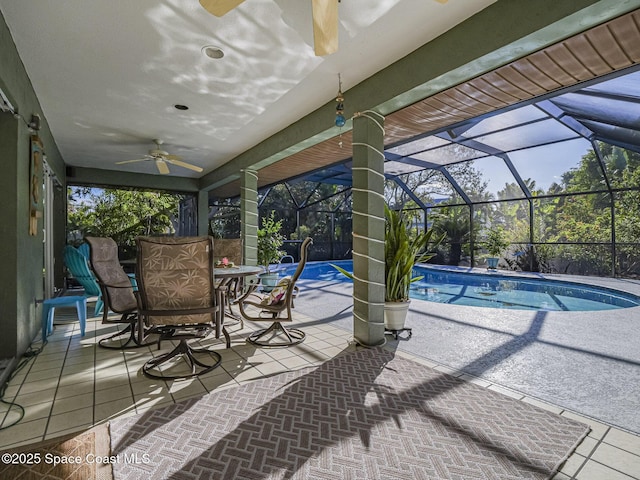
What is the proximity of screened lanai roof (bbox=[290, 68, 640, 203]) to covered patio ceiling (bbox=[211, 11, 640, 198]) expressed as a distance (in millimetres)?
14

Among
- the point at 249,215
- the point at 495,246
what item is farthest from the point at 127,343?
the point at 495,246

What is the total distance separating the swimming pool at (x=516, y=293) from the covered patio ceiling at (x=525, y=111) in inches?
130

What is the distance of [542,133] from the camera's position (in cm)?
713

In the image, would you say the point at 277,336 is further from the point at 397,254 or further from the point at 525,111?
the point at 525,111

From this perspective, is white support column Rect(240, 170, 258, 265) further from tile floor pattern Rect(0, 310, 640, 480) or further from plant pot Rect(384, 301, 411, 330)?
plant pot Rect(384, 301, 411, 330)

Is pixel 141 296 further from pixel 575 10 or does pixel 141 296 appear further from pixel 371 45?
pixel 575 10

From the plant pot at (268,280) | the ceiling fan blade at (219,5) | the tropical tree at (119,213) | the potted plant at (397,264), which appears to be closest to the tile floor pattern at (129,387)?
the potted plant at (397,264)

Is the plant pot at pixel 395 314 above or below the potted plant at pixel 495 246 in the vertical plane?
below

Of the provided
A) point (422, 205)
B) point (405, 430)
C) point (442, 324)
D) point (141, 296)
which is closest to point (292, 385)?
point (405, 430)

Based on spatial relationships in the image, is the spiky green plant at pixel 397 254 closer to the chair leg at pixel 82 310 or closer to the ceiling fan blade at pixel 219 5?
the ceiling fan blade at pixel 219 5

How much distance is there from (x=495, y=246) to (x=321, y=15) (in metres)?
9.82

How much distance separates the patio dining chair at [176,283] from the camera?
99.8 inches

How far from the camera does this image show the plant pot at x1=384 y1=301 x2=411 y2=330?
360 cm

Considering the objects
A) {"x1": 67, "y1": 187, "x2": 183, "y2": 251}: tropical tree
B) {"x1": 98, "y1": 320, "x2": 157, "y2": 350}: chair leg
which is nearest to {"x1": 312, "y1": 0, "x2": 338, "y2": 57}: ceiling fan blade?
{"x1": 98, "y1": 320, "x2": 157, "y2": 350}: chair leg
